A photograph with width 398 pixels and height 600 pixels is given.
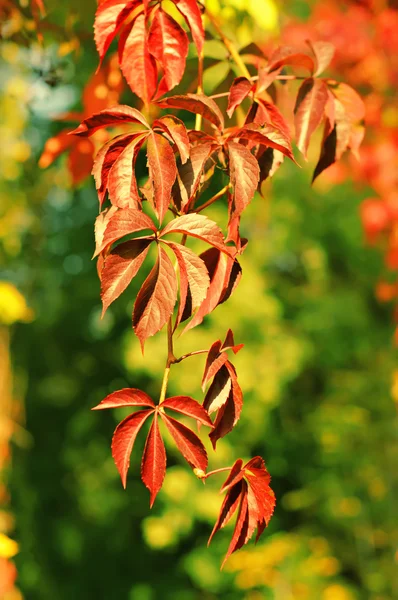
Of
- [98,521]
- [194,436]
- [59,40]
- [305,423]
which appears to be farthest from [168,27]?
[98,521]

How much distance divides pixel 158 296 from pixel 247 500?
213 millimetres

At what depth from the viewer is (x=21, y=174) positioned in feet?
18.7

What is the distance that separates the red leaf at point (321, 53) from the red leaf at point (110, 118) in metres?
0.33

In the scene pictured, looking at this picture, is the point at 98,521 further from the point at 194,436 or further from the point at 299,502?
the point at 194,436

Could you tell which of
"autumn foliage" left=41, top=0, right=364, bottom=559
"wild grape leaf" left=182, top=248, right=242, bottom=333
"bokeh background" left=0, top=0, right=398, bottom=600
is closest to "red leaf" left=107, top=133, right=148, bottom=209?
"autumn foliage" left=41, top=0, right=364, bottom=559

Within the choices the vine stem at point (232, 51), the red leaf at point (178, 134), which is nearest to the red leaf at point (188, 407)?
the red leaf at point (178, 134)

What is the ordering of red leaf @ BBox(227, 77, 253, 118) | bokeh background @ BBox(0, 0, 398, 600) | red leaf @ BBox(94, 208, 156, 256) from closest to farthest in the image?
red leaf @ BBox(94, 208, 156, 256), red leaf @ BBox(227, 77, 253, 118), bokeh background @ BBox(0, 0, 398, 600)

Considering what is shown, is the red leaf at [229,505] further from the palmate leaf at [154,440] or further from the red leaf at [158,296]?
the red leaf at [158,296]

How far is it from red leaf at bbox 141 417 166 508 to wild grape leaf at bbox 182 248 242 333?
110 mm

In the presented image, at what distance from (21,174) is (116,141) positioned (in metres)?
5.33

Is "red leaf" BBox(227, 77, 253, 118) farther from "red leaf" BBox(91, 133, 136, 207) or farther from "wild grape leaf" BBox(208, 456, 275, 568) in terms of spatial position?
"wild grape leaf" BBox(208, 456, 275, 568)

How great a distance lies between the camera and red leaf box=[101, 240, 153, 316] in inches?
23.1

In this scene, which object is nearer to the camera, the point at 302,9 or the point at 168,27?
the point at 168,27

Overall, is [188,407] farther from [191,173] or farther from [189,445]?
[191,173]
